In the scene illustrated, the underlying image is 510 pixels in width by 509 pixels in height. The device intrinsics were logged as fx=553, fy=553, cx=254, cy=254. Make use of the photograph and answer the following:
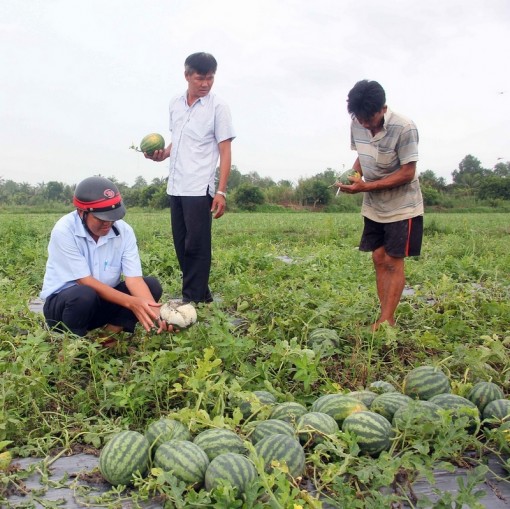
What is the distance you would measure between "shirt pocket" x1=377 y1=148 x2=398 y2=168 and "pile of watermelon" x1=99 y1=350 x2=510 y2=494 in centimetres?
196

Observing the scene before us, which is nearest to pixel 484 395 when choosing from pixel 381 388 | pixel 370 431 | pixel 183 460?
pixel 381 388

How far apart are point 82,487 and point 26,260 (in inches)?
239

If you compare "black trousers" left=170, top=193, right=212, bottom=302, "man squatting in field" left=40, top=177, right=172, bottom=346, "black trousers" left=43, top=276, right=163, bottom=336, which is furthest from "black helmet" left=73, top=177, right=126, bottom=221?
"black trousers" left=170, top=193, right=212, bottom=302

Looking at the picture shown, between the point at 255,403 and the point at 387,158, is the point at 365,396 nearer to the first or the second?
the point at 255,403

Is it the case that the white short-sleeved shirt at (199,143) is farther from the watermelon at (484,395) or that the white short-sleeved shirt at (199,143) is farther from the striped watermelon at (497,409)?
the striped watermelon at (497,409)

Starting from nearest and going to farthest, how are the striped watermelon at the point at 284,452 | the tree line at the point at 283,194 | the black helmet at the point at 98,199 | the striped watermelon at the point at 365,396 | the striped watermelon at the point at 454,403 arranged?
1. the striped watermelon at the point at 284,452
2. the striped watermelon at the point at 454,403
3. the striped watermelon at the point at 365,396
4. the black helmet at the point at 98,199
5. the tree line at the point at 283,194

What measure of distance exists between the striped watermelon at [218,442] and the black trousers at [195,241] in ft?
8.34

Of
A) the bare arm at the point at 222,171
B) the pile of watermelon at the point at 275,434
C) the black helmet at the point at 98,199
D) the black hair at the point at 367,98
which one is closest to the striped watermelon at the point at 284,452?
the pile of watermelon at the point at 275,434

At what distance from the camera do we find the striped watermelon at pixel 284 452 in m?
2.23

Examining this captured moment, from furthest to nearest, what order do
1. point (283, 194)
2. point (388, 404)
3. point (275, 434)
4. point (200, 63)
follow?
point (283, 194) < point (200, 63) < point (388, 404) < point (275, 434)

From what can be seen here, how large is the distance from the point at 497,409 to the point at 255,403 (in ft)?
3.95

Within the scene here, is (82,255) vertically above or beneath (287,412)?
above

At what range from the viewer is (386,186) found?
166 inches

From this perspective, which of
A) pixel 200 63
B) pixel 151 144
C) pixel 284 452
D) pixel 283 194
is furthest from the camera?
pixel 283 194
